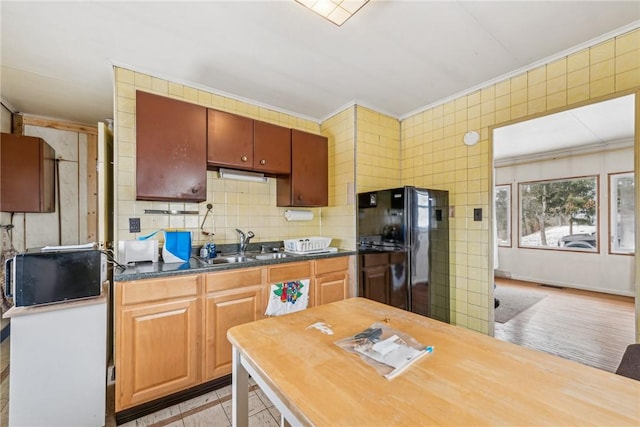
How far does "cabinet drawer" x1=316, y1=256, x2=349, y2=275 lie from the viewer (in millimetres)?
2501

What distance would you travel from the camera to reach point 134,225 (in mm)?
2221

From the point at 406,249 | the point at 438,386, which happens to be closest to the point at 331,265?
the point at 406,249

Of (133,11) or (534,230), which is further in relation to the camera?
(534,230)

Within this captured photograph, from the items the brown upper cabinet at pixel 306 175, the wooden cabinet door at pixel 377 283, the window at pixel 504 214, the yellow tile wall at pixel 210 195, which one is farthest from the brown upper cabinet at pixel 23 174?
the window at pixel 504 214

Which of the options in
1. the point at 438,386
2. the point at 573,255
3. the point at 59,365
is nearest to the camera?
the point at 438,386

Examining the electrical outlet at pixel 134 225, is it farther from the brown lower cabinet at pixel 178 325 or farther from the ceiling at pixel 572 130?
the ceiling at pixel 572 130

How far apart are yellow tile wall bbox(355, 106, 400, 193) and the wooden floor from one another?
2080 millimetres

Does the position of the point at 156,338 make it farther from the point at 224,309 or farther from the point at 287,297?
the point at 287,297

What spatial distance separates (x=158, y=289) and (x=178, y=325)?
0.94 feet

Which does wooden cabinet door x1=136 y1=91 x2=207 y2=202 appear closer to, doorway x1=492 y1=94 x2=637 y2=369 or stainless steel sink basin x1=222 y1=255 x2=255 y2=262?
stainless steel sink basin x1=222 y1=255 x2=255 y2=262

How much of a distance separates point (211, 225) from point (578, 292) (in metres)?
5.81

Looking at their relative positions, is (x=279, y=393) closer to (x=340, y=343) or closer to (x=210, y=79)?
(x=340, y=343)

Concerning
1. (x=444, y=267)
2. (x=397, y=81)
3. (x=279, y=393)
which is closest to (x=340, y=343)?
(x=279, y=393)

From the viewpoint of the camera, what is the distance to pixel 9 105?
108 inches
